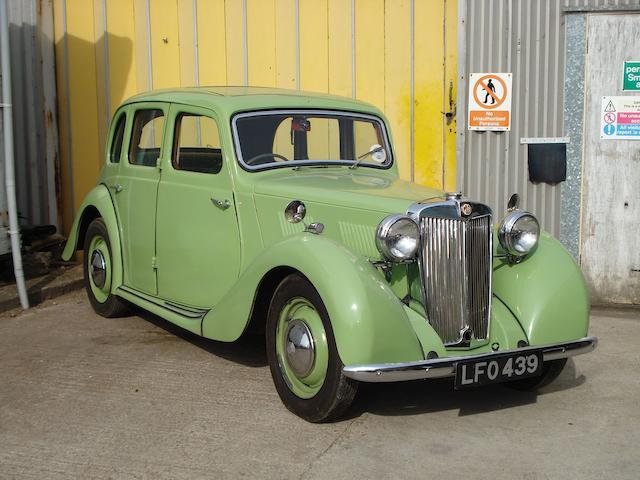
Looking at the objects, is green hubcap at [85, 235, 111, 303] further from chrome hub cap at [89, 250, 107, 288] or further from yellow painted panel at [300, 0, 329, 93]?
yellow painted panel at [300, 0, 329, 93]

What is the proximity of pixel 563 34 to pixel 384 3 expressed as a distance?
162 centimetres

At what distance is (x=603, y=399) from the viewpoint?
15.7 ft

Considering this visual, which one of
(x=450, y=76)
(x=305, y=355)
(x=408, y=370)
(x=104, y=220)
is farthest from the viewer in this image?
(x=450, y=76)

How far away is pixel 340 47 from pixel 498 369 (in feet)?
14.9

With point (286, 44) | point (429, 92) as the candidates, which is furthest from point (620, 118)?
point (286, 44)

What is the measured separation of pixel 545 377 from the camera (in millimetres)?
4762

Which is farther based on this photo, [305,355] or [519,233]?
[519,233]

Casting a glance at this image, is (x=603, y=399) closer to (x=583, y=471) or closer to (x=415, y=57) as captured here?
(x=583, y=471)

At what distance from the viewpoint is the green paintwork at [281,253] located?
4027 mm

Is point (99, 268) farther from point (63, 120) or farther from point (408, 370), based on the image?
point (408, 370)

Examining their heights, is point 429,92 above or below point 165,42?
below

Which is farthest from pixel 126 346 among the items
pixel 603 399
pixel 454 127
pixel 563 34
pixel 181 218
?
pixel 563 34

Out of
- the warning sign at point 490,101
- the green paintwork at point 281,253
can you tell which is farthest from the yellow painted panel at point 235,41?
the warning sign at point 490,101

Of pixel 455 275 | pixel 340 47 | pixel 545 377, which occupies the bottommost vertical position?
pixel 545 377
